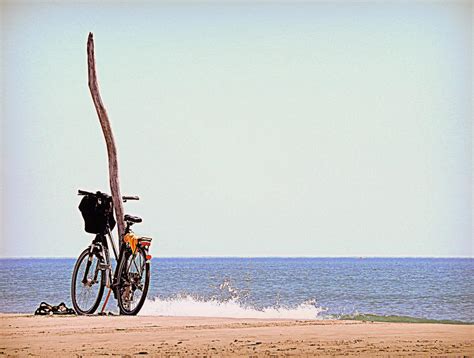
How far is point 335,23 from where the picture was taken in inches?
214

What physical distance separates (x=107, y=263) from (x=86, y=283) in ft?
0.53

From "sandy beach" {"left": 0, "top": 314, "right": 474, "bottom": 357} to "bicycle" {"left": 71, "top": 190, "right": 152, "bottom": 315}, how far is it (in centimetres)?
24

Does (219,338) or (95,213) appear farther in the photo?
(95,213)

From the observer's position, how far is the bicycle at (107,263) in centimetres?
509

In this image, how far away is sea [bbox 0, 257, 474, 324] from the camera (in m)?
11.5

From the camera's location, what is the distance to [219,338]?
14.6 feet

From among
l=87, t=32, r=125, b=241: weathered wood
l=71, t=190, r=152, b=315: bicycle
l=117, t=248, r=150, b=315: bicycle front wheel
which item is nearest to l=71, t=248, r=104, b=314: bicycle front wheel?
l=71, t=190, r=152, b=315: bicycle

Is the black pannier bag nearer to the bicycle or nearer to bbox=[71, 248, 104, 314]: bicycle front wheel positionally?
the bicycle

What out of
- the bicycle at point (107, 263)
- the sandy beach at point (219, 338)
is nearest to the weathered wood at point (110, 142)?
the bicycle at point (107, 263)

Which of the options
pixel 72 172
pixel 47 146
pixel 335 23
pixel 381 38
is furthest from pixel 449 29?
pixel 72 172

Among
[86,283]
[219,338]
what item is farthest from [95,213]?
[219,338]

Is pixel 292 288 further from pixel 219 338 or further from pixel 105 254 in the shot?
pixel 219 338

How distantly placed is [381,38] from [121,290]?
2.50m

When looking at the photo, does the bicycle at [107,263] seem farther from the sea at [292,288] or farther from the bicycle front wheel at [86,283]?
the sea at [292,288]
